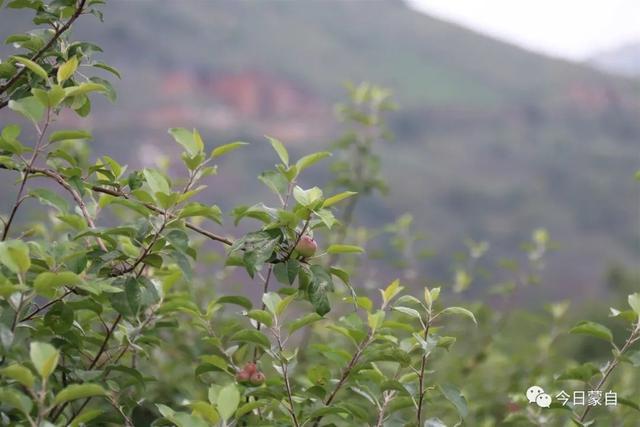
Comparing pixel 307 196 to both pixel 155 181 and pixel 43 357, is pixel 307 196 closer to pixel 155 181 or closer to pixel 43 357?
pixel 155 181

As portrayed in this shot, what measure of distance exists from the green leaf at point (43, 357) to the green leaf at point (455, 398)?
2.30 feet

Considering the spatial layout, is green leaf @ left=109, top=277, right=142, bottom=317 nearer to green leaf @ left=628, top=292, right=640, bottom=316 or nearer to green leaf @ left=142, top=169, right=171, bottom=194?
green leaf @ left=142, top=169, right=171, bottom=194

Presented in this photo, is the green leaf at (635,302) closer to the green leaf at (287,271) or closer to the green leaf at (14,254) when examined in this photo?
the green leaf at (287,271)

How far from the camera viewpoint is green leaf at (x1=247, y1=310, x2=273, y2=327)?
1.42 meters

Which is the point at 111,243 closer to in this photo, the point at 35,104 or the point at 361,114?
the point at 35,104

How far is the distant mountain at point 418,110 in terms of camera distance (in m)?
16.8

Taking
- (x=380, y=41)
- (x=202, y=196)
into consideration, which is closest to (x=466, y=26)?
(x=380, y=41)

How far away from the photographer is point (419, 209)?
16984 millimetres

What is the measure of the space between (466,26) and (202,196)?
68.3 ft

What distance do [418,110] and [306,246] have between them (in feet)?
72.2

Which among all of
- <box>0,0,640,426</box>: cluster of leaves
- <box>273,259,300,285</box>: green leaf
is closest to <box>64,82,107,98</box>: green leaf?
<box>0,0,640,426</box>: cluster of leaves

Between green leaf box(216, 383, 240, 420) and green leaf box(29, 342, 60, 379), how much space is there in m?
0.29

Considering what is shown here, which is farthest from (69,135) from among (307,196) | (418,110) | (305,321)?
(418,110)

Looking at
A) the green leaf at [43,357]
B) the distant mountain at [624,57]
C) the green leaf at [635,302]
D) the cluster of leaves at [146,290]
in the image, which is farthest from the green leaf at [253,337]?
the distant mountain at [624,57]
